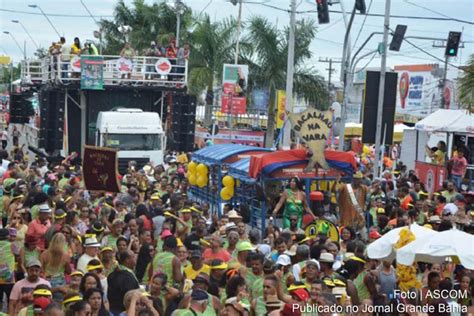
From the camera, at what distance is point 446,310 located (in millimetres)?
9500

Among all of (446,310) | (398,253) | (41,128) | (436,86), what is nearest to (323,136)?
(398,253)

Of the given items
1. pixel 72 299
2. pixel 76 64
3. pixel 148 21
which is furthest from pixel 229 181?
pixel 148 21

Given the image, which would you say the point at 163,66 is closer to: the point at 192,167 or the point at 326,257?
the point at 192,167

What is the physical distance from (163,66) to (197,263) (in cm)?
2609

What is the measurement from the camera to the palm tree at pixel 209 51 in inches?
1945

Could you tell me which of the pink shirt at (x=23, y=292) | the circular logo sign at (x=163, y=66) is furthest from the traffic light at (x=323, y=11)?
the pink shirt at (x=23, y=292)

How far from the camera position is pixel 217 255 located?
40.2ft

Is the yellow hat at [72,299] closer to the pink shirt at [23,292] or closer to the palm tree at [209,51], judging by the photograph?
the pink shirt at [23,292]

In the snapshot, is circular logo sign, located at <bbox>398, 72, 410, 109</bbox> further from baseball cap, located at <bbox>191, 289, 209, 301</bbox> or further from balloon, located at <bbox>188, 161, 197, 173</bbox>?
baseball cap, located at <bbox>191, 289, 209, 301</bbox>

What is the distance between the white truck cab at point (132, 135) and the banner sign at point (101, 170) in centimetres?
1399

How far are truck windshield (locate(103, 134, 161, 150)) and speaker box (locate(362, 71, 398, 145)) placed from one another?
7718mm

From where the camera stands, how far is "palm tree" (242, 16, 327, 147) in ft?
146

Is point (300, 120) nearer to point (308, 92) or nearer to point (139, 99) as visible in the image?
point (139, 99)

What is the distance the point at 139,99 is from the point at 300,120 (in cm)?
1909
